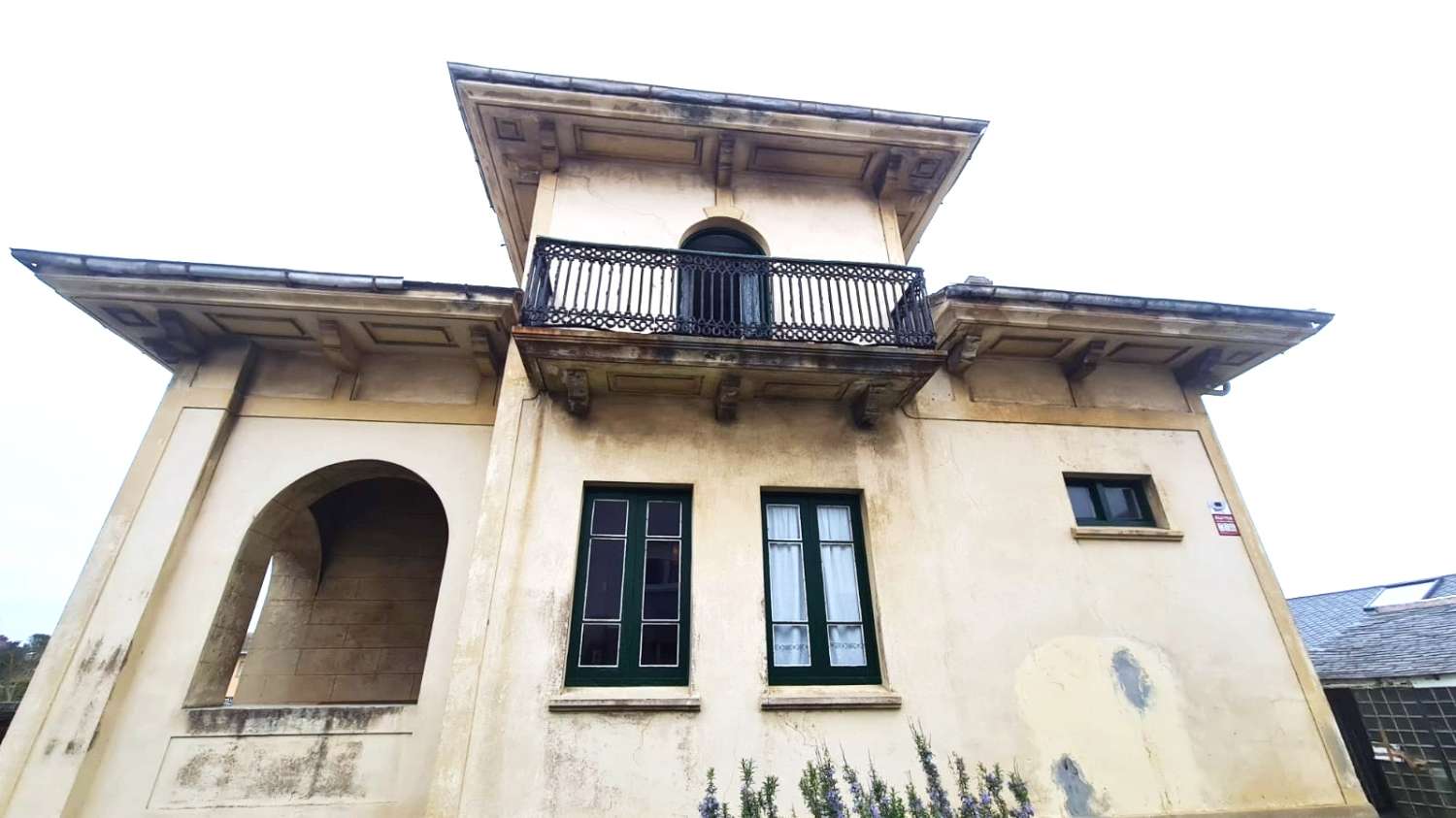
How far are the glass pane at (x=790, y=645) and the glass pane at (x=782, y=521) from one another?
34.9 inches

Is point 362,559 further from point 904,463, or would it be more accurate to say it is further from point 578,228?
point 904,463

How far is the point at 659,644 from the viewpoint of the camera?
210 inches

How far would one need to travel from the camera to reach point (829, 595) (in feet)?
18.9

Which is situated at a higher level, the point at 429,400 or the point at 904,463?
the point at 429,400

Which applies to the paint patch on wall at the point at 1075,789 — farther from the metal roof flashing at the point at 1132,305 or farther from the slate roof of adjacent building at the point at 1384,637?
the slate roof of adjacent building at the point at 1384,637

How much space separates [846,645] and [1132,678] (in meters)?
2.90

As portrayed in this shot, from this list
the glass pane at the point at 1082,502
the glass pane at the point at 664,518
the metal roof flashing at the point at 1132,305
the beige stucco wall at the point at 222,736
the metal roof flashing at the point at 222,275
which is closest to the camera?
the beige stucco wall at the point at 222,736

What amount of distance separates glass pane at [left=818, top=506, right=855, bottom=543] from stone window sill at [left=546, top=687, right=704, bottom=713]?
2074 millimetres

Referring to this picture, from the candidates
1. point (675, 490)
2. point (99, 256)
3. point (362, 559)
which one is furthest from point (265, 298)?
point (675, 490)

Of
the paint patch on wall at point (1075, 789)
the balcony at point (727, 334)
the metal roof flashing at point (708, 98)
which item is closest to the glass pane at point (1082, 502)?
the balcony at point (727, 334)

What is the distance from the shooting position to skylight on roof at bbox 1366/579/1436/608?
50.1ft

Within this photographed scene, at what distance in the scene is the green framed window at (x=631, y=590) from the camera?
17.0ft

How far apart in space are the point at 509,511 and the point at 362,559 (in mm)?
4593

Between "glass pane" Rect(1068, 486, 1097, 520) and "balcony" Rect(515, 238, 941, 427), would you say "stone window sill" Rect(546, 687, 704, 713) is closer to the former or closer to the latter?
"balcony" Rect(515, 238, 941, 427)
